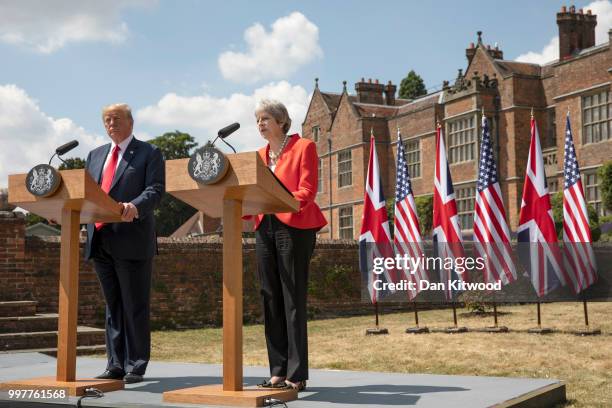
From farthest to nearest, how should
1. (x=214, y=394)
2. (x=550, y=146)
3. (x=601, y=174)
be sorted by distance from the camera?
(x=550, y=146), (x=601, y=174), (x=214, y=394)

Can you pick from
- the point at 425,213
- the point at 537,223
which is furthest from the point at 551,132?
the point at 537,223

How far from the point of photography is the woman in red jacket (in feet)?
15.1

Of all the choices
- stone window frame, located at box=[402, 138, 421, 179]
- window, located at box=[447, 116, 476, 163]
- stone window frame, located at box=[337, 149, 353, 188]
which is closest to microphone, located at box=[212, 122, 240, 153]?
window, located at box=[447, 116, 476, 163]

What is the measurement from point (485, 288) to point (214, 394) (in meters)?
12.7

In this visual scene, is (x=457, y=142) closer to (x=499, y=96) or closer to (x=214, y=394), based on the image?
(x=499, y=96)

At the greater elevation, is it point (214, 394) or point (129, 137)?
point (129, 137)

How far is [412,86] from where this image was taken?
201ft

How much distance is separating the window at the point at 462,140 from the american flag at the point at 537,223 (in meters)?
17.5

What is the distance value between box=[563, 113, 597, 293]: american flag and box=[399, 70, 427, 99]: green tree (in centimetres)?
4865

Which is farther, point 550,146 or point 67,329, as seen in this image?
point 550,146

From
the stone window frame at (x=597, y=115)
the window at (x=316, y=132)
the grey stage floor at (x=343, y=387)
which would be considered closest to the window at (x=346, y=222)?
the window at (x=316, y=132)

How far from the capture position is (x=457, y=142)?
31.3 meters

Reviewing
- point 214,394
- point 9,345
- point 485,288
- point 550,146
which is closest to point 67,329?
point 214,394

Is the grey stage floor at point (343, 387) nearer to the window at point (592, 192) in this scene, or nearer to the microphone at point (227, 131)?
the microphone at point (227, 131)
